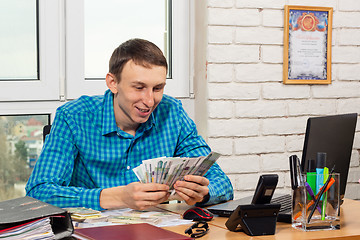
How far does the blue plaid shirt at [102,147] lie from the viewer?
1.92m

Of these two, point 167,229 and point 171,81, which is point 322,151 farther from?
point 171,81

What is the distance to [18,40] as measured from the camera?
2.61 metres

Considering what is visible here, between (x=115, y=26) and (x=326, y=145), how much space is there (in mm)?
1370

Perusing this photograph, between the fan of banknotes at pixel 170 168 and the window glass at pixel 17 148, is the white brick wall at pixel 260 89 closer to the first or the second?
the window glass at pixel 17 148

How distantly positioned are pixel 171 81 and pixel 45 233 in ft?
5.20

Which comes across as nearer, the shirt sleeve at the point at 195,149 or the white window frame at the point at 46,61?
the shirt sleeve at the point at 195,149

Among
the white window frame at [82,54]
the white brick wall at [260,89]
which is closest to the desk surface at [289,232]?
the white brick wall at [260,89]

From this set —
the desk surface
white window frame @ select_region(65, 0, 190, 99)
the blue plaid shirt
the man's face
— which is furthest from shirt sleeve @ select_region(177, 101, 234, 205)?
white window frame @ select_region(65, 0, 190, 99)

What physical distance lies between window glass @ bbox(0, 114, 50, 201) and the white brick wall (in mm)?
821

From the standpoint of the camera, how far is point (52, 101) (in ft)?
8.65

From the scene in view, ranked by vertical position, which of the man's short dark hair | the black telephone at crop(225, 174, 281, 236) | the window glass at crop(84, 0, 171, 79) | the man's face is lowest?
the black telephone at crop(225, 174, 281, 236)

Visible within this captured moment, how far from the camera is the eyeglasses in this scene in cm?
147

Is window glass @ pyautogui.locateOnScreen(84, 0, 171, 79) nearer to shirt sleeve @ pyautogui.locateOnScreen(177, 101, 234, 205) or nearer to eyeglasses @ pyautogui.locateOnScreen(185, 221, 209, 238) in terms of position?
shirt sleeve @ pyautogui.locateOnScreen(177, 101, 234, 205)

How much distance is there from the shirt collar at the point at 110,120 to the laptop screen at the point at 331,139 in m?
0.66
